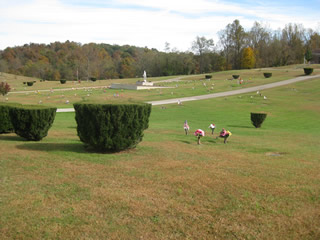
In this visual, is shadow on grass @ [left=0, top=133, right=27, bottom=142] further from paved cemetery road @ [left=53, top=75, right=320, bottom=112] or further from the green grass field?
paved cemetery road @ [left=53, top=75, right=320, bottom=112]

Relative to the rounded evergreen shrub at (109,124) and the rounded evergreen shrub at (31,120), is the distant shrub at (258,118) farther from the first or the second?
the rounded evergreen shrub at (31,120)

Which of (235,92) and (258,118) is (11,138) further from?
(235,92)

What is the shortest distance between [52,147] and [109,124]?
84.9 inches

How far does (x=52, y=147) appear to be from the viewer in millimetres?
8945

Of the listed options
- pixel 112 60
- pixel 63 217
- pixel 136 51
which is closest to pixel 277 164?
A: pixel 63 217

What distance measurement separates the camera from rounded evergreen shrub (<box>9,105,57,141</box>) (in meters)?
9.48

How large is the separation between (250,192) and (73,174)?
347 cm

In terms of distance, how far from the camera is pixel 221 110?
1133 inches

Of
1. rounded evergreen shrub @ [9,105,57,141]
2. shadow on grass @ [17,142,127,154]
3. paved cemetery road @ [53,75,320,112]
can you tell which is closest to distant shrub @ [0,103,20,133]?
rounded evergreen shrub @ [9,105,57,141]

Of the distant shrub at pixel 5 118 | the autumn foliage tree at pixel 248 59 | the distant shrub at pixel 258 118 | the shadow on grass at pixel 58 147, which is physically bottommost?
the distant shrub at pixel 258 118

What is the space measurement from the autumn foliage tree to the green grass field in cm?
7897

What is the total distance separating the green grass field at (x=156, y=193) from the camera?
4.30 meters

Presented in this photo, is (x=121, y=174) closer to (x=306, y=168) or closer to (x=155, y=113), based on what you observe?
(x=306, y=168)

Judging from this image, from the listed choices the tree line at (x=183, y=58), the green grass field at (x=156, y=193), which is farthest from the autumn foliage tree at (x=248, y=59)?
the green grass field at (x=156, y=193)
